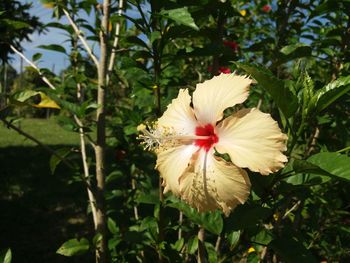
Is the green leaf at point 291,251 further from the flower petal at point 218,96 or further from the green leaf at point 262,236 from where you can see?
the flower petal at point 218,96

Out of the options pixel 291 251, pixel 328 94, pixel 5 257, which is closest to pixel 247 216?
pixel 291 251

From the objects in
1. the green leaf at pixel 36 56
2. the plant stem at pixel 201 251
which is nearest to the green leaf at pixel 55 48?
the green leaf at pixel 36 56

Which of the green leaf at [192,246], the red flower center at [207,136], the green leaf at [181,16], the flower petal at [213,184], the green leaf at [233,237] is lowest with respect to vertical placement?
the green leaf at [192,246]

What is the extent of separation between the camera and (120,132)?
253 cm

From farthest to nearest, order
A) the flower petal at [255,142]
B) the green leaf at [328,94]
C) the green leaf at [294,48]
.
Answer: the green leaf at [294,48] → the green leaf at [328,94] → the flower petal at [255,142]

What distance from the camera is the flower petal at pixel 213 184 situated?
0.96 metres

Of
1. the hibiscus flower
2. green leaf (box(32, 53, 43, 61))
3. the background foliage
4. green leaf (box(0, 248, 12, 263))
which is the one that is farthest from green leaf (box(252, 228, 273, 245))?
green leaf (box(32, 53, 43, 61))

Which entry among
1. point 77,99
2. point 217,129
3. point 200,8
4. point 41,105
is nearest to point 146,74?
point 200,8

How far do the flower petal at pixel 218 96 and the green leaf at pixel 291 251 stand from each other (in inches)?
18.0

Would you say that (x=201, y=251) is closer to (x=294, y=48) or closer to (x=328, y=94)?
(x=328, y=94)

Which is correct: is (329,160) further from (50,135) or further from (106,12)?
(50,135)

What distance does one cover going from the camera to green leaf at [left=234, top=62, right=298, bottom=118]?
928 mm

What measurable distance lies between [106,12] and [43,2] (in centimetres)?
55

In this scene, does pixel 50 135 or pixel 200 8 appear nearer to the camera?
pixel 200 8
